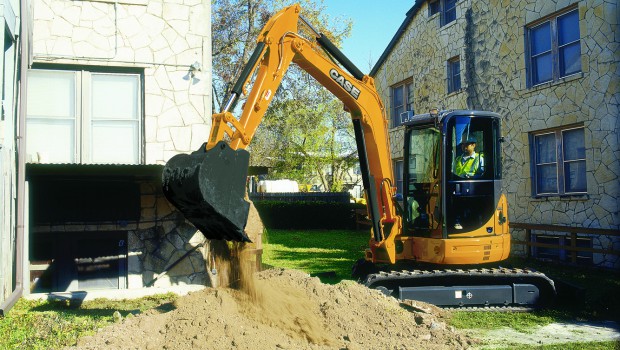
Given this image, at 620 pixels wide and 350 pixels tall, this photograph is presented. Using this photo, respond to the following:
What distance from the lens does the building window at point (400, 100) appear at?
72.1 feet

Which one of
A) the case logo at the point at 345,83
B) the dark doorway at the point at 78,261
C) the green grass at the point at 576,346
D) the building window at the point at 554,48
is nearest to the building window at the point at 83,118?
the dark doorway at the point at 78,261

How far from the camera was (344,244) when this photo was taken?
1964 cm

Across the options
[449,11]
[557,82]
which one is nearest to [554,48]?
[557,82]

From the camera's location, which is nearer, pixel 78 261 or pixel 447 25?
pixel 78 261

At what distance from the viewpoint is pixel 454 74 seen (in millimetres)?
19422

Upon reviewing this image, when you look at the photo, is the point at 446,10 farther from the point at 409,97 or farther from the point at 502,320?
the point at 502,320

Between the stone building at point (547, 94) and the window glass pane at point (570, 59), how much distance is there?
0.08 ft

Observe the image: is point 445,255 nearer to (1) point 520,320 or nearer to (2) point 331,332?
(1) point 520,320

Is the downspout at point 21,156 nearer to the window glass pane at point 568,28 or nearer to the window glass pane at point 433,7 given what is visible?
the window glass pane at point 568,28

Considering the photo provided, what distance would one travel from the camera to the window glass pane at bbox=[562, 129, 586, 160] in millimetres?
14055

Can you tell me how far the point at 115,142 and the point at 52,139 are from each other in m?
1.01

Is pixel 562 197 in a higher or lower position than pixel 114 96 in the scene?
lower

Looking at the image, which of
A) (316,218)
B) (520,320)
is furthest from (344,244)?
(520,320)

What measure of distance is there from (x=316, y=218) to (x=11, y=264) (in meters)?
18.0
